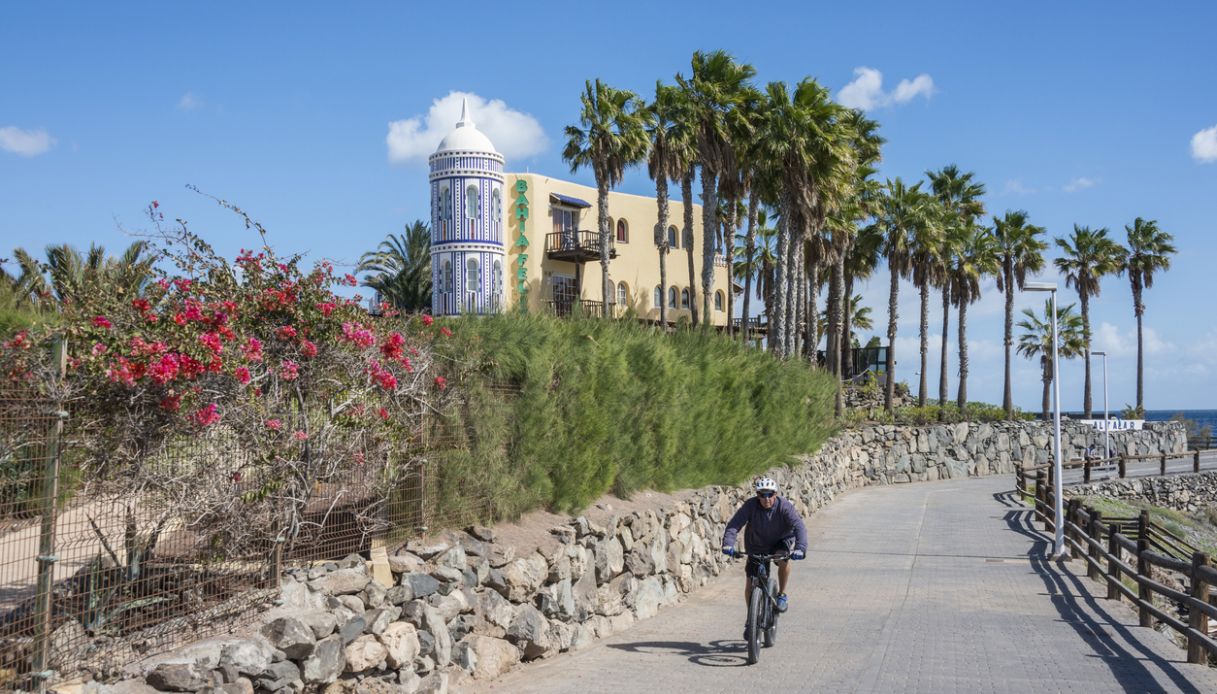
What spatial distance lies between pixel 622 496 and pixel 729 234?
29.5 m

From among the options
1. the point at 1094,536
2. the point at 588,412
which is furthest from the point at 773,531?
the point at 1094,536

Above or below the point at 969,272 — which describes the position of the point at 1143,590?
below

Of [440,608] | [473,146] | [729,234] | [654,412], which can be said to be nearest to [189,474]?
[440,608]

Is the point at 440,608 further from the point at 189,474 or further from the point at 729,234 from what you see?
the point at 729,234

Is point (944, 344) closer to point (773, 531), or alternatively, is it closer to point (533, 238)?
point (533, 238)

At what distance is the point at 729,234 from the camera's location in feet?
139

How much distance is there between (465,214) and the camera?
130 feet

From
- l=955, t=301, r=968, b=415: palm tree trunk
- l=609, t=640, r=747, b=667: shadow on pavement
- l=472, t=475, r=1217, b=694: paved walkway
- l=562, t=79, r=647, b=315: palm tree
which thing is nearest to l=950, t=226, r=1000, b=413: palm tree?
l=955, t=301, r=968, b=415: palm tree trunk

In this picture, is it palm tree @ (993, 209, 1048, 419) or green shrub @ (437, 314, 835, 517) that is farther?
palm tree @ (993, 209, 1048, 419)

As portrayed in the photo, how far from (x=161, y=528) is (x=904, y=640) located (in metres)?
8.39

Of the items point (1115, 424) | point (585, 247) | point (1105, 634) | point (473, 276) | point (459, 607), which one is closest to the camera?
point (459, 607)

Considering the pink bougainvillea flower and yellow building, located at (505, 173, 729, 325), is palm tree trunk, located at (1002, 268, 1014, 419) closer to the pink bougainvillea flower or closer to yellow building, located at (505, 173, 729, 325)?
yellow building, located at (505, 173, 729, 325)

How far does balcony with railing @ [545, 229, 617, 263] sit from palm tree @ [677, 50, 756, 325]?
7929 millimetres

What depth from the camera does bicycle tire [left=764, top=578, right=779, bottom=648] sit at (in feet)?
35.7
